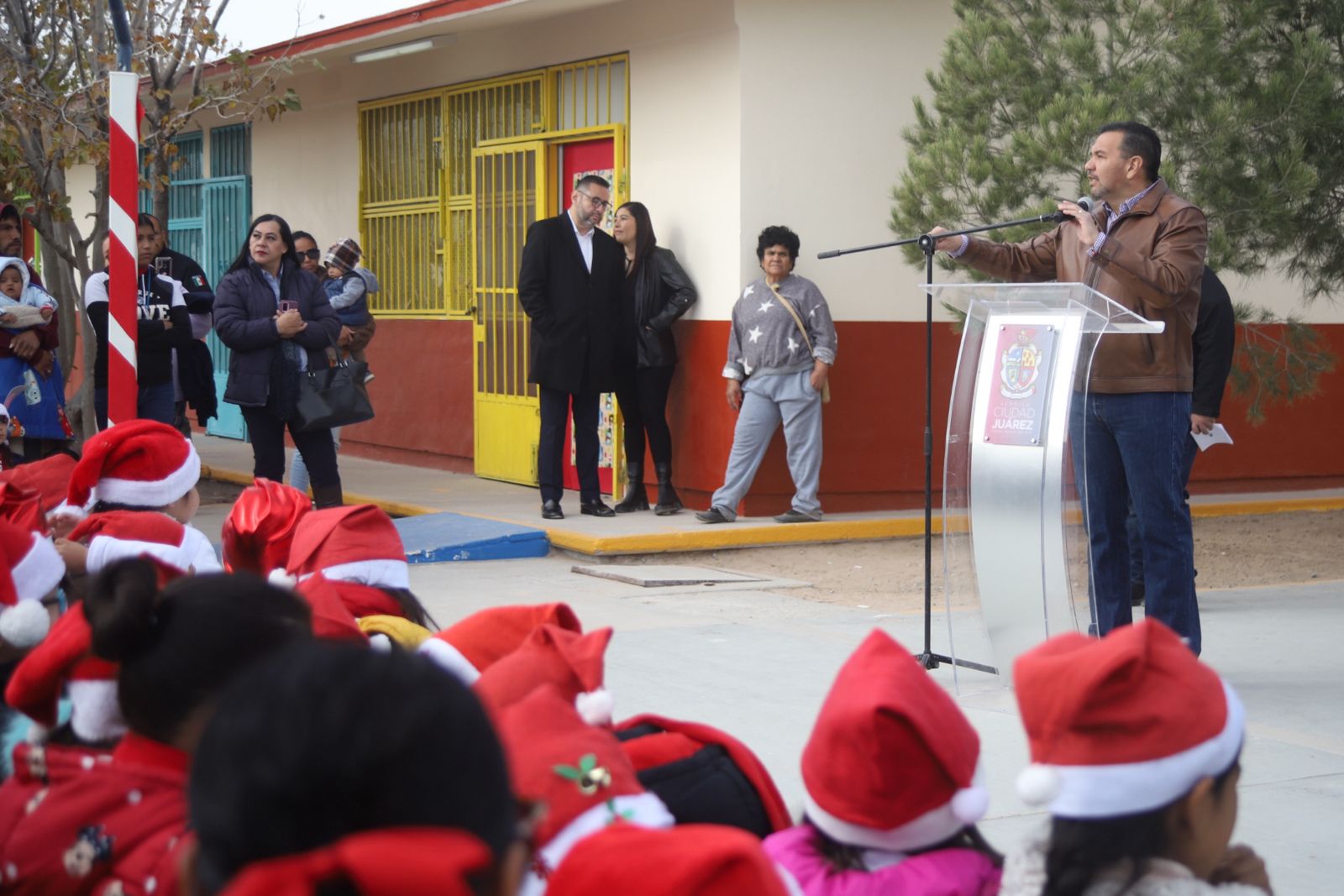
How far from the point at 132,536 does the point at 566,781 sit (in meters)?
2.35

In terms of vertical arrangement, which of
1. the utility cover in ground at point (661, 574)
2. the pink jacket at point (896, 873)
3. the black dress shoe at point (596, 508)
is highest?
the pink jacket at point (896, 873)

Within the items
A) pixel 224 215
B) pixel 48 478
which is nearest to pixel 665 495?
pixel 48 478

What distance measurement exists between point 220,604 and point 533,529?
7109 millimetres

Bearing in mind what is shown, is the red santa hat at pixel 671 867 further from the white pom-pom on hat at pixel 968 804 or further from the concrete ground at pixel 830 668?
the concrete ground at pixel 830 668

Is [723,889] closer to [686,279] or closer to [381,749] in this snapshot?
[381,749]

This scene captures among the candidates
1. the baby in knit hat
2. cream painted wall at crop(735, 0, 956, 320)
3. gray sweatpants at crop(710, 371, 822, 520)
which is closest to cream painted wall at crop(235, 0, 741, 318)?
cream painted wall at crop(735, 0, 956, 320)

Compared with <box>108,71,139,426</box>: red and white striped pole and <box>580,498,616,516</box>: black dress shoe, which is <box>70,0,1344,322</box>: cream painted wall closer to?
<box>580,498,616,516</box>: black dress shoe

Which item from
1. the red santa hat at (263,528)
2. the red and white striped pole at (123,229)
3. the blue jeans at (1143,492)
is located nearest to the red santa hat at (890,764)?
the red santa hat at (263,528)

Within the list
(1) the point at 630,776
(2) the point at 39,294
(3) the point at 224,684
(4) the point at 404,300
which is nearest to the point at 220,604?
(3) the point at 224,684

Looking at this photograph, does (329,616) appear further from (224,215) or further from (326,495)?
(224,215)

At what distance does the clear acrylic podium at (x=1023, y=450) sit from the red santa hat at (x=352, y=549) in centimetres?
227

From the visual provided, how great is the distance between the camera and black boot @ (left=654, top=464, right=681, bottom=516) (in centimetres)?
1002

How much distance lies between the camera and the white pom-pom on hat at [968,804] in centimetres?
213

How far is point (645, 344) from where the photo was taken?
9.95 meters
